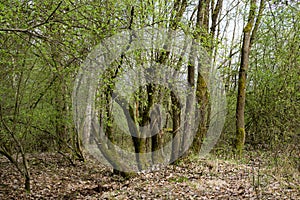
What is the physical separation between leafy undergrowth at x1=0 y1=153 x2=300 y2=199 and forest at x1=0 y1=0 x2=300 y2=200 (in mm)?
32

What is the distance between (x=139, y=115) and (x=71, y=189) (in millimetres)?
2971

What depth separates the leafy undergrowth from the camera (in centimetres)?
614

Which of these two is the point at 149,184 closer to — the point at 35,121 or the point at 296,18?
the point at 35,121

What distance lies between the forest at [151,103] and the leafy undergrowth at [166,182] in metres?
0.03

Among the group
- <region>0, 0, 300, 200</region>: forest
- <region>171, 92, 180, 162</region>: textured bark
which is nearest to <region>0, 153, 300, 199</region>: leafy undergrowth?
<region>0, 0, 300, 200</region>: forest

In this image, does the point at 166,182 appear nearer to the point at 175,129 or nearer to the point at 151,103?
the point at 175,129

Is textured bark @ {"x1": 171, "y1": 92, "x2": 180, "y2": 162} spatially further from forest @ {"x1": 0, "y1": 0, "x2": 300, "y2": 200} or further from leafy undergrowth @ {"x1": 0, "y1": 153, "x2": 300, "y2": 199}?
leafy undergrowth @ {"x1": 0, "y1": 153, "x2": 300, "y2": 199}

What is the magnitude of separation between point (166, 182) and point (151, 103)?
266 centimetres

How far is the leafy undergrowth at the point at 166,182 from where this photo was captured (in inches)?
242

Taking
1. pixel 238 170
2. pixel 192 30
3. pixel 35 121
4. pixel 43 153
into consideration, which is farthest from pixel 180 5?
pixel 43 153

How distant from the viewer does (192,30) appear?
26.5ft

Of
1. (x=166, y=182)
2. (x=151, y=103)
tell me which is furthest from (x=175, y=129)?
(x=166, y=182)

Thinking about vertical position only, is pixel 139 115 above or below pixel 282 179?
above

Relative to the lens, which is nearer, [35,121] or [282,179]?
[282,179]
